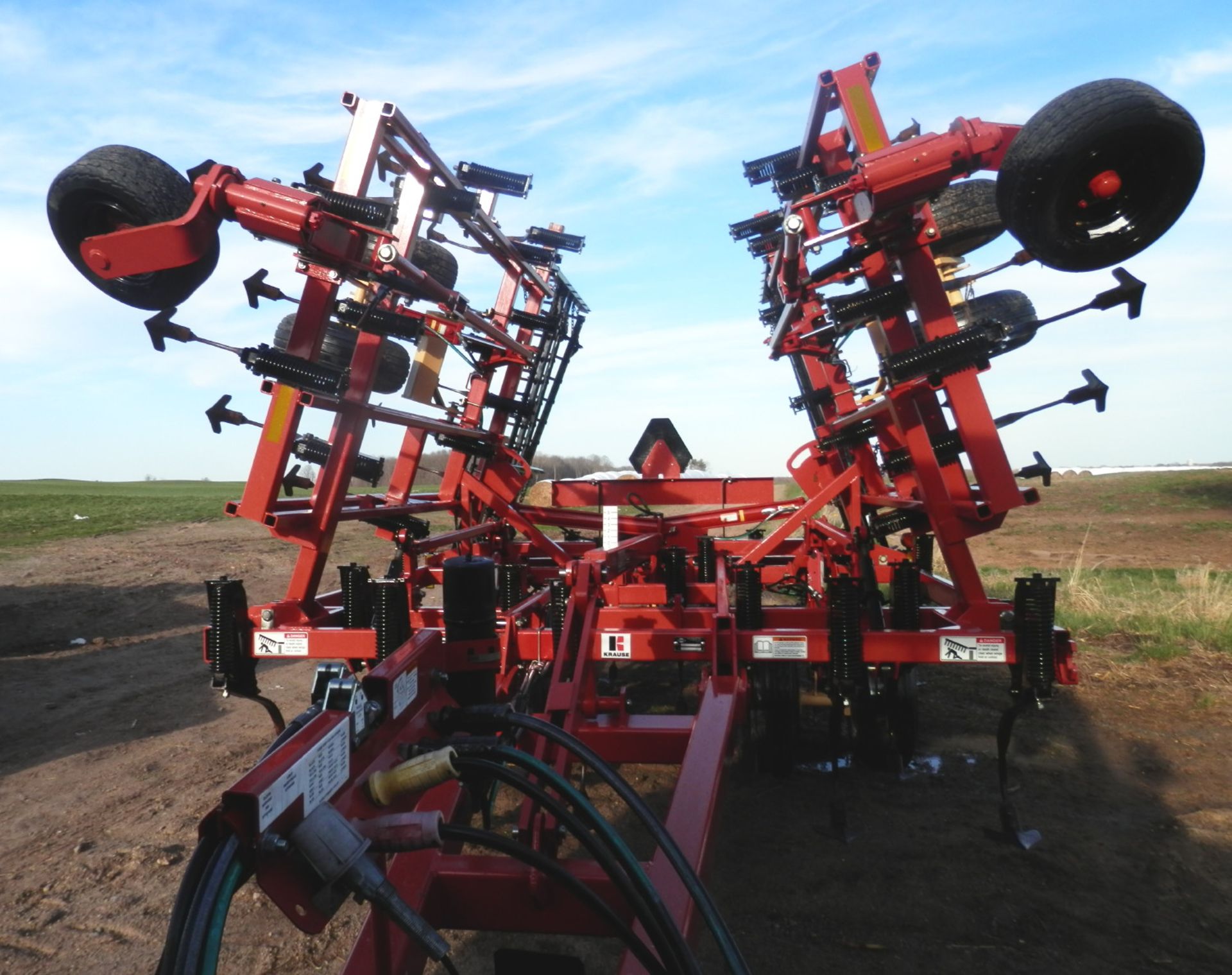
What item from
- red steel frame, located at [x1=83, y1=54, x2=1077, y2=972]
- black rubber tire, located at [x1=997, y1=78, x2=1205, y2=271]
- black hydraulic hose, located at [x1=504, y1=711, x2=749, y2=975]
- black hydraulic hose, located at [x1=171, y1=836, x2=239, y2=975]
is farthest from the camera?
black rubber tire, located at [x1=997, y1=78, x2=1205, y2=271]

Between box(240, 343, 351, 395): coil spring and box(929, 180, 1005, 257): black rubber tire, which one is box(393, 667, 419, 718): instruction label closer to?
box(240, 343, 351, 395): coil spring

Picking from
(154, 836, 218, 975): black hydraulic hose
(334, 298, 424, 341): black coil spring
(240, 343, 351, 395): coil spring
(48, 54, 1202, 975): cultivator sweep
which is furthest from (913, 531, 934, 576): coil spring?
(154, 836, 218, 975): black hydraulic hose

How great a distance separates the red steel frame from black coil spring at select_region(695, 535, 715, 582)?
15 centimetres

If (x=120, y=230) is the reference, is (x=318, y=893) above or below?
below

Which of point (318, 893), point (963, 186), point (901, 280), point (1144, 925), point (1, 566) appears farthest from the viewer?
point (1, 566)

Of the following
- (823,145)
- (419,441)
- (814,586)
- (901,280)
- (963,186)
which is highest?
(823,145)

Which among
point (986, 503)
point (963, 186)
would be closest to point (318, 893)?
point (986, 503)

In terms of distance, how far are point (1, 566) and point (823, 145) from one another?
13.6 metres

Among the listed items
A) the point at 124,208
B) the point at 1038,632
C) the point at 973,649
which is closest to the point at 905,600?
the point at 973,649

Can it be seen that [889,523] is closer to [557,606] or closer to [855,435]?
[855,435]

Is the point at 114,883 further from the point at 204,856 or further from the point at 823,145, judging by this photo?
the point at 823,145

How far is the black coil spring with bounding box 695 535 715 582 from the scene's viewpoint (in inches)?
250

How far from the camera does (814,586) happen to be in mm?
6465

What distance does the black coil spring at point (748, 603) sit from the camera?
4.34 m
